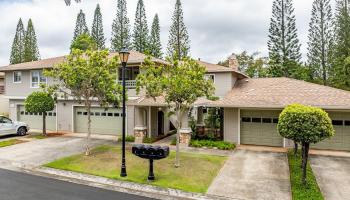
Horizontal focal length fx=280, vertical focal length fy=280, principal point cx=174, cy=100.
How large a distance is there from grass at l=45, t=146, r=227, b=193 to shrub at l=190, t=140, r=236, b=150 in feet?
6.49

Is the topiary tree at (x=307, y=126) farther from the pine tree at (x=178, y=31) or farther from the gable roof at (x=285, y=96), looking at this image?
the pine tree at (x=178, y=31)

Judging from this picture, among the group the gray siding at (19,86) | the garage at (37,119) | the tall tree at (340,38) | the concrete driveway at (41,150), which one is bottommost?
the concrete driveway at (41,150)

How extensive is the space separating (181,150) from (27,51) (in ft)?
130

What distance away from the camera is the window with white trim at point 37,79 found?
23.0 meters

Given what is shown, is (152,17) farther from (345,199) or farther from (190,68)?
(345,199)

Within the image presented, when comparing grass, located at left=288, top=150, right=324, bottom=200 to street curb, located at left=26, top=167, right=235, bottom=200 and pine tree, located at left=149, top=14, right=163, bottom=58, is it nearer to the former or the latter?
street curb, located at left=26, top=167, right=235, bottom=200

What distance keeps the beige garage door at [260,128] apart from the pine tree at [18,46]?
41.2 metres

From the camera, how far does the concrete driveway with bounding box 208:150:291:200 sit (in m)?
9.48

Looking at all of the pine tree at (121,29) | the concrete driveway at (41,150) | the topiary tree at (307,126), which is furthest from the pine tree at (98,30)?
the topiary tree at (307,126)

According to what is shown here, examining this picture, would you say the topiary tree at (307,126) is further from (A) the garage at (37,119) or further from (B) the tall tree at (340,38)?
(B) the tall tree at (340,38)

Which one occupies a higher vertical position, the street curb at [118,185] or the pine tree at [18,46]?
the pine tree at [18,46]

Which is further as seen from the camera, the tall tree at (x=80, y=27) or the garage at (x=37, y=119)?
the tall tree at (x=80, y=27)

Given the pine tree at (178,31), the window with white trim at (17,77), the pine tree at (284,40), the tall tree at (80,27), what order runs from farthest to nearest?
1. the tall tree at (80,27)
2. the pine tree at (178,31)
3. the pine tree at (284,40)
4. the window with white trim at (17,77)

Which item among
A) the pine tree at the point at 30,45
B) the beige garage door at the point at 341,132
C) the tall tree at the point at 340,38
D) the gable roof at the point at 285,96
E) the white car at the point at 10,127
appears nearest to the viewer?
the gable roof at the point at 285,96
